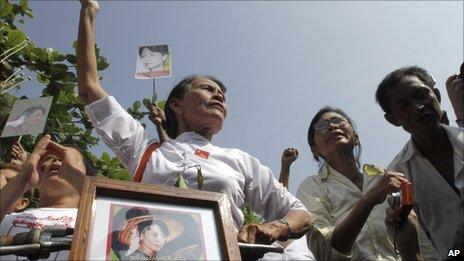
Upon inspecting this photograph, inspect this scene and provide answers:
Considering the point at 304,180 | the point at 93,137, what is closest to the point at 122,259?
the point at 304,180

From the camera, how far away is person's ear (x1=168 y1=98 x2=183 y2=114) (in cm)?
265

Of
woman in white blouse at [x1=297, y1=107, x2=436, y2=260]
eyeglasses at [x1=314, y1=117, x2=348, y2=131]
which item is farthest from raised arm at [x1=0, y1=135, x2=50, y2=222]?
eyeglasses at [x1=314, y1=117, x2=348, y2=131]

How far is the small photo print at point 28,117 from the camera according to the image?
192cm

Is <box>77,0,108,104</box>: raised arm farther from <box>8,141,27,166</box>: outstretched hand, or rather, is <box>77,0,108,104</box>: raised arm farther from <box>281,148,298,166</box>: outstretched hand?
<box>281,148,298,166</box>: outstretched hand

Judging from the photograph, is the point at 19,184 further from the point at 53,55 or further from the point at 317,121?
the point at 53,55

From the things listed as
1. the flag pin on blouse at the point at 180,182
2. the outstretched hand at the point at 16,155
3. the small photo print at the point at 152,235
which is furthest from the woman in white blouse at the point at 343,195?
the outstretched hand at the point at 16,155

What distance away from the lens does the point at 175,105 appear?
269 centimetres

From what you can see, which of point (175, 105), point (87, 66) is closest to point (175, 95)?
point (175, 105)

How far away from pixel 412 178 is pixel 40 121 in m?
2.11

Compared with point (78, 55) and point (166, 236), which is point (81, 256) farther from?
point (78, 55)

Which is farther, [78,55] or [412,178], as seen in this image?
[412,178]

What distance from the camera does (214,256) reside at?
4.51ft

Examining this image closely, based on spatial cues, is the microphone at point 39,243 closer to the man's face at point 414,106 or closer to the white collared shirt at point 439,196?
the white collared shirt at point 439,196

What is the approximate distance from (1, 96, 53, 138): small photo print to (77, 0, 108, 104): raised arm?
0.88 ft
